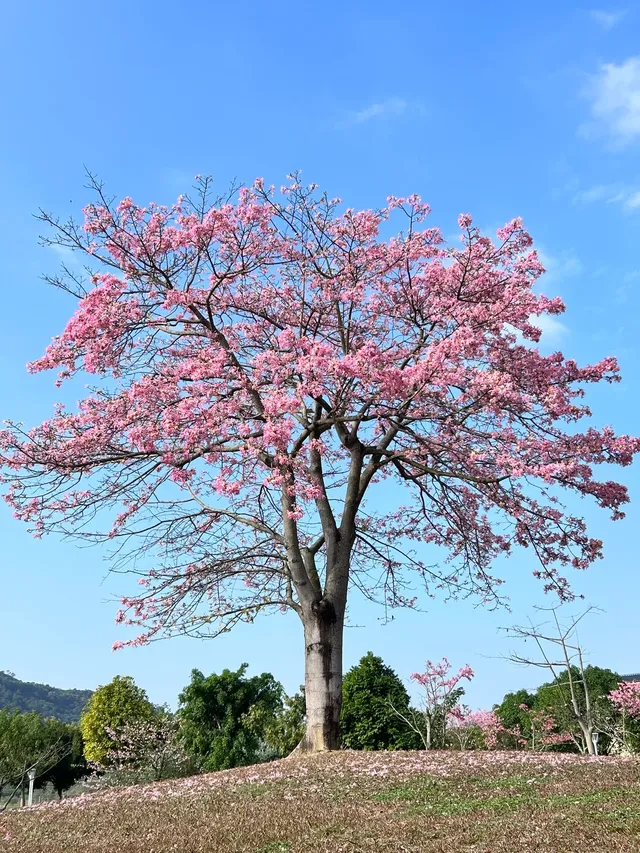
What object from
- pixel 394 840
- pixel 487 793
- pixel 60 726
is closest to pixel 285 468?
pixel 487 793

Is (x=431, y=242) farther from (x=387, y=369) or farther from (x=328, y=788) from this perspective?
(x=328, y=788)

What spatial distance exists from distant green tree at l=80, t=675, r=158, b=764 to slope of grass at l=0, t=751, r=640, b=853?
28.5 meters

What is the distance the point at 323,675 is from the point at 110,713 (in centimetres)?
3038

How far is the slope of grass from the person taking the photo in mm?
6844

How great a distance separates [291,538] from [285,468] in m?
2.09

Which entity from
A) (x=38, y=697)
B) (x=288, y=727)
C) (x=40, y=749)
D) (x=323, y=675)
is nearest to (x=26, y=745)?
(x=40, y=749)

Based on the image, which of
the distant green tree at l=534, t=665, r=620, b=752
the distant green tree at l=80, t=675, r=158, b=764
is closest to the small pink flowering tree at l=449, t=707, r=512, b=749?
the distant green tree at l=534, t=665, r=620, b=752

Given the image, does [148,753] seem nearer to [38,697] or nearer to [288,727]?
[288,727]

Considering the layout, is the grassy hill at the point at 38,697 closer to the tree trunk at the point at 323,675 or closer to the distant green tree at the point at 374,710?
the distant green tree at the point at 374,710

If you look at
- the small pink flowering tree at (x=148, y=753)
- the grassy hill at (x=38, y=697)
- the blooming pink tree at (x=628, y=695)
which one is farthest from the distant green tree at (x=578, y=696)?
the grassy hill at (x=38, y=697)

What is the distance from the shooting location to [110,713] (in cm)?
4006

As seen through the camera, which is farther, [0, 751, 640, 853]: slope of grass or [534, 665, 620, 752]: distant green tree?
[534, 665, 620, 752]: distant green tree

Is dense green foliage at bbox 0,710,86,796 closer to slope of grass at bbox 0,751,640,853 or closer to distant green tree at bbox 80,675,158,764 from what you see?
distant green tree at bbox 80,675,158,764

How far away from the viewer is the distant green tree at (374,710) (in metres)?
28.2
